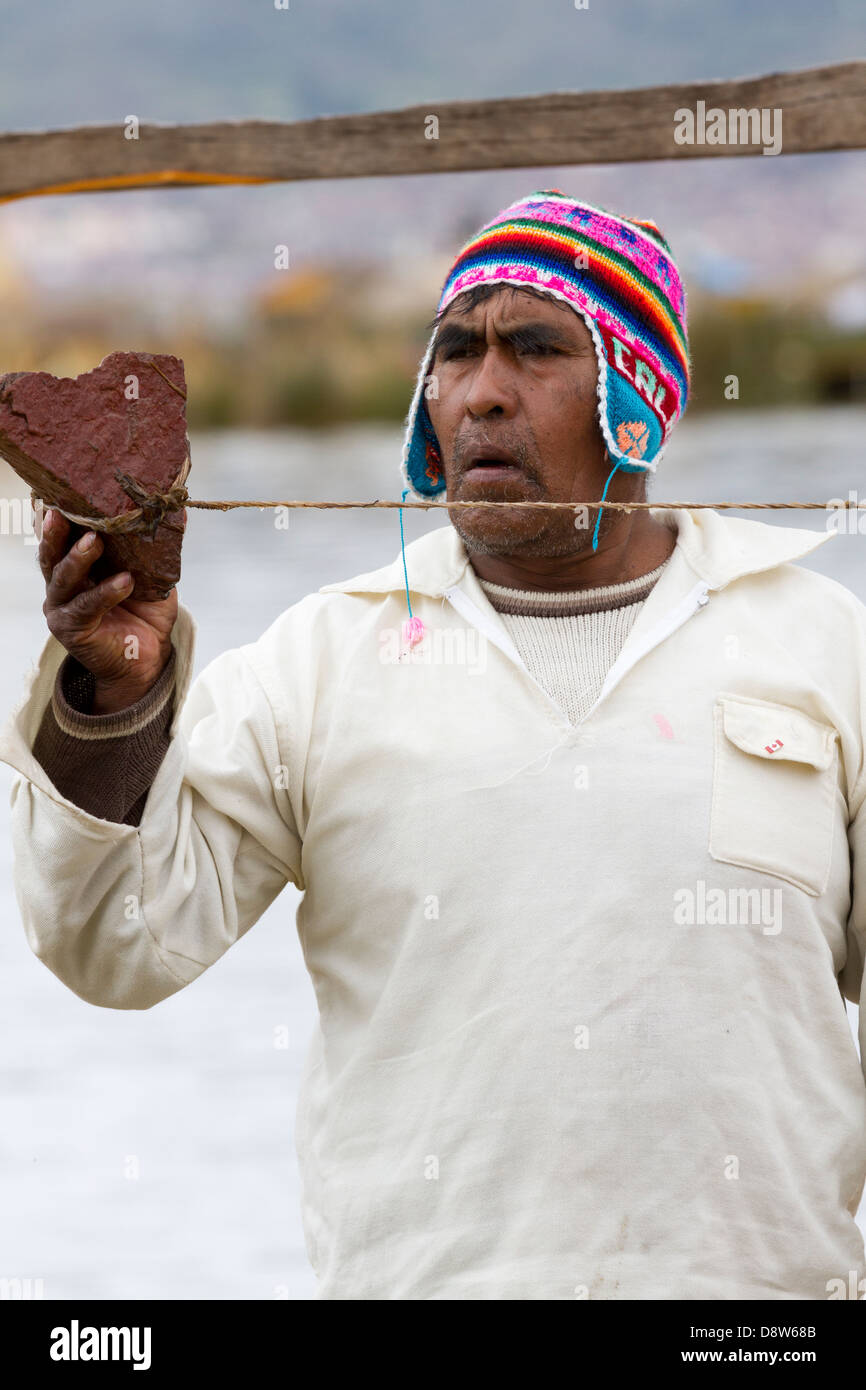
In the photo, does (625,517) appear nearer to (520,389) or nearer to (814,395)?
(520,389)

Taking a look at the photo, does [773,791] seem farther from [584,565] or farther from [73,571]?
[73,571]

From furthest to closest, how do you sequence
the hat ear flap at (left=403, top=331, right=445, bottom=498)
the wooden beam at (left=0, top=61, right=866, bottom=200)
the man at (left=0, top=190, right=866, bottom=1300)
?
the wooden beam at (left=0, top=61, right=866, bottom=200) < the hat ear flap at (left=403, top=331, right=445, bottom=498) < the man at (left=0, top=190, right=866, bottom=1300)

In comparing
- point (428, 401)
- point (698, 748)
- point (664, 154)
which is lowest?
point (698, 748)

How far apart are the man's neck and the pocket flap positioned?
0.25 meters

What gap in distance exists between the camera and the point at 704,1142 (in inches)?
68.1

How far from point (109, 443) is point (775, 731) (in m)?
0.84

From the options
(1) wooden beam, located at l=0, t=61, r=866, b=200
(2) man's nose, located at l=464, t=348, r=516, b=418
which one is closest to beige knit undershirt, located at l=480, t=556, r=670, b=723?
(2) man's nose, located at l=464, t=348, r=516, b=418

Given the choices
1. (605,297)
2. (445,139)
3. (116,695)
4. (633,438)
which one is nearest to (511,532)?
(633,438)

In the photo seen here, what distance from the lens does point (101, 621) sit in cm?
160

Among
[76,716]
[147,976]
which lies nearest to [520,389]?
[76,716]

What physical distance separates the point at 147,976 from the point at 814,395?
11.7 ft

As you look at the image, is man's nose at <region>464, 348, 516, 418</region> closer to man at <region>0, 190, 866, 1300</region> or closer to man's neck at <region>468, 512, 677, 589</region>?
man at <region>0, 190, 866, 1300</region>

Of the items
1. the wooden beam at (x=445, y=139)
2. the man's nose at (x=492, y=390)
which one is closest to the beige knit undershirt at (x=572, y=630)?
the man's nose at (x=492, y=390)

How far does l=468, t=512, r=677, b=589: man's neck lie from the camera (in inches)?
79.2
